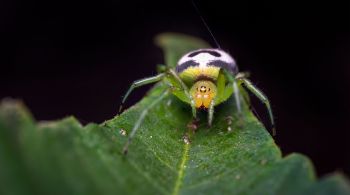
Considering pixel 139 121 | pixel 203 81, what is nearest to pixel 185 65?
pixel 203 81

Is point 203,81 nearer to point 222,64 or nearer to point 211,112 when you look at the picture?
point 222,64

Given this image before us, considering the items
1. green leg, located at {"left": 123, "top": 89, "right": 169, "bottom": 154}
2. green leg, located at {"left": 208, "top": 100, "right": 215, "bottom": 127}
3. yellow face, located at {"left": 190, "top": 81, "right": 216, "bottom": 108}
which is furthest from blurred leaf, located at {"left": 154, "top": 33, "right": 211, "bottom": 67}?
green leg, located at {"left": 123, "top": 89, "right": 169, "bottom": 154}

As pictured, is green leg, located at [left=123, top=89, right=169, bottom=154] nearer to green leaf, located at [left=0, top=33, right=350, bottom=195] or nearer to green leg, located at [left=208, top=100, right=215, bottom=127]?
green leaf, located at [left=0, top=33, right=350, bottom=195]

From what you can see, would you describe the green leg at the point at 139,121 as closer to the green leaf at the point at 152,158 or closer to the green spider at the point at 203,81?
the green leaf at the point at 152,158

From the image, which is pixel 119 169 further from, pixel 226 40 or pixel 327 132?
pixel 226 40

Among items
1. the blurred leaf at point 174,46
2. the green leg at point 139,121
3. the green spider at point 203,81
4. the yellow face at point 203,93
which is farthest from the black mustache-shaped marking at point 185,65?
the green leg at point 139,121

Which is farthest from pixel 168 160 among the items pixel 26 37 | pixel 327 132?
pixel 26 37
